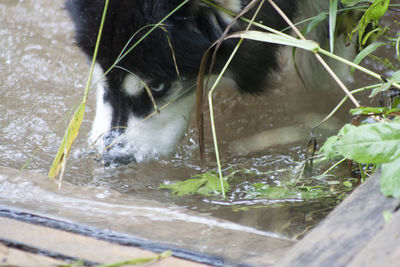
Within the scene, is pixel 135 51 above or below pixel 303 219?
above

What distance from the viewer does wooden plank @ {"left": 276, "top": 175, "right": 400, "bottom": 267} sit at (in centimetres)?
79

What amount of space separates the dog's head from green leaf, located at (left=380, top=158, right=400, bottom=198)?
99 centimetres

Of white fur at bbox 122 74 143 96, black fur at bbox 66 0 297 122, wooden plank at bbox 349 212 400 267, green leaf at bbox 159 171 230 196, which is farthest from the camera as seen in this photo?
white fur at bbox 122 74 143 96

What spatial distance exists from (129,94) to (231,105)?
747mm

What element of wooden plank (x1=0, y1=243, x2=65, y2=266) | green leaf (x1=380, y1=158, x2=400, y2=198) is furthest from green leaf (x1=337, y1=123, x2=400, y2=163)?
wooden plank (x1=0, y1=243, x2=65, y2=266)

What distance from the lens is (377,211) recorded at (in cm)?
92

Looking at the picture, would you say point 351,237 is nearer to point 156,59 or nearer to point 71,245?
point 71,245

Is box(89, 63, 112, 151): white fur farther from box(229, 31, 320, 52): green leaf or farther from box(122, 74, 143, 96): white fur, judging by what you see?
box(229, 31, 320, 52): green leaf

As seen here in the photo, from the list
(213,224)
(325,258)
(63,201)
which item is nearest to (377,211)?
(325,258)

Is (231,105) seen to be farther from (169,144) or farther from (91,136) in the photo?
(91,136)

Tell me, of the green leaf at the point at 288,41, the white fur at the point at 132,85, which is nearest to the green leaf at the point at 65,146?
the white fur at the point at 132,85

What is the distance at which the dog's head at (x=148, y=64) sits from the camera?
6.24 feet

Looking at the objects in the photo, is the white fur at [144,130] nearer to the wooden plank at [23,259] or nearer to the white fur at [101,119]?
the white fur at [101,119]

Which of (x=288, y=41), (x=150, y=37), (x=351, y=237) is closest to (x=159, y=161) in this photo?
(x=150, y=37)
